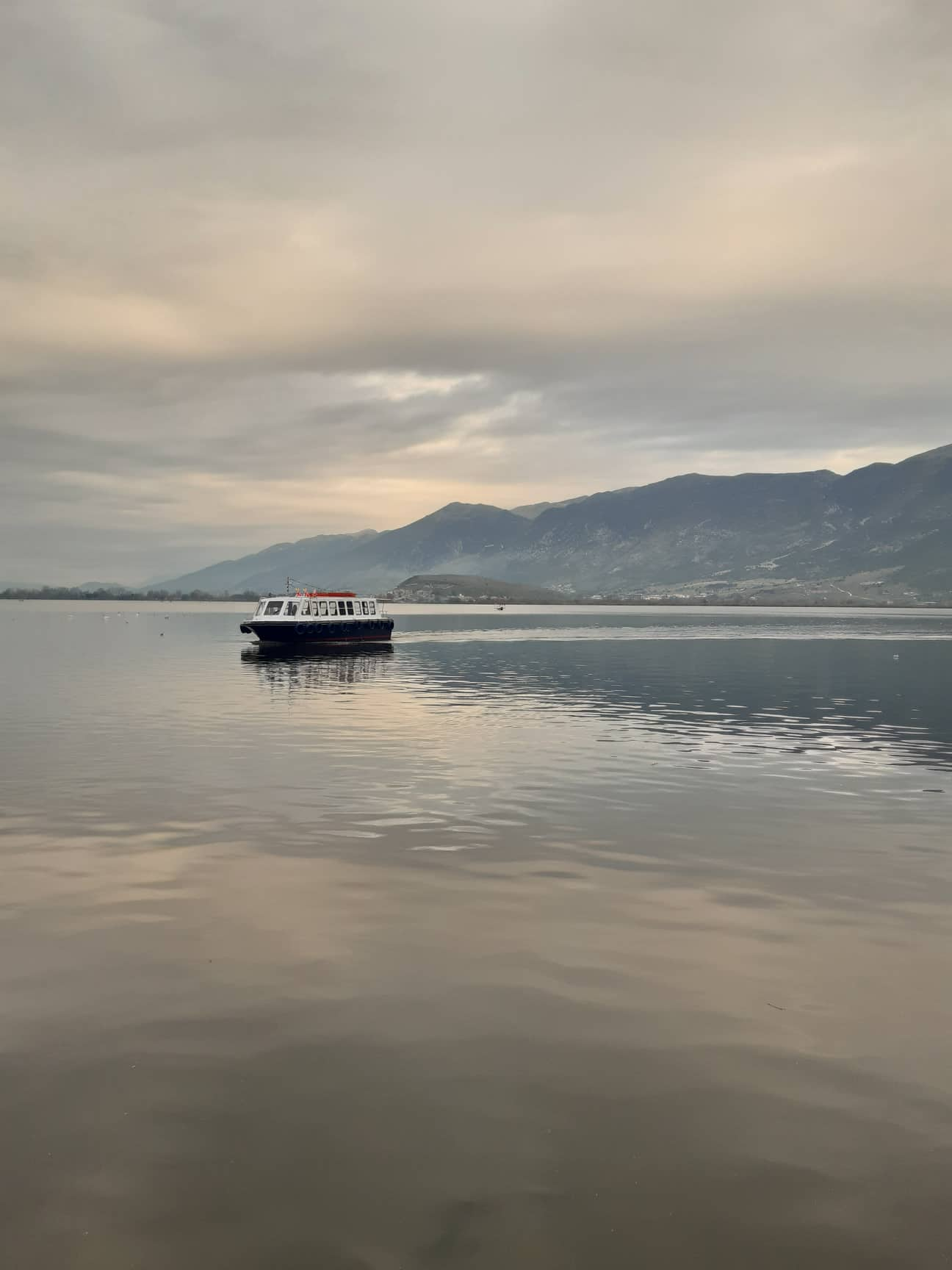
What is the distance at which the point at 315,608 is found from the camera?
4178 inches

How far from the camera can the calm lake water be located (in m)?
8.49

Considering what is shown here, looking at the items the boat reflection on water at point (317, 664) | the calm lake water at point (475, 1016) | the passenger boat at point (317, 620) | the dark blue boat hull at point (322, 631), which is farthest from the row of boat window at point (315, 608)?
the calm lake water at point (475, 1016)

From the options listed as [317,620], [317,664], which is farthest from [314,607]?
[317,664]

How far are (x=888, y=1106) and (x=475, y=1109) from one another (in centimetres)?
Answer: 455

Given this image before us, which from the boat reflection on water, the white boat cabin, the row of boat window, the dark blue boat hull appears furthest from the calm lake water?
the row of boat window

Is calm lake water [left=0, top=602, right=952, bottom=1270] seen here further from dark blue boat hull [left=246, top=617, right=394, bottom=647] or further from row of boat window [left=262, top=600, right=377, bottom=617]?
row of boat window [left=262, top=600, right=377, bottom=617]

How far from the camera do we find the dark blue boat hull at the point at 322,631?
3905 inches

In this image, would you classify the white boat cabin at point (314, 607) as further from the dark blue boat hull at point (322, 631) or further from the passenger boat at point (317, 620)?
the dark blue boat hull at point (322, 631)

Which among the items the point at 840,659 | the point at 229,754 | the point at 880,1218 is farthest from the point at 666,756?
the point at 840,659

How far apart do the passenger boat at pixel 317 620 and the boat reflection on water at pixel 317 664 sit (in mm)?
1278

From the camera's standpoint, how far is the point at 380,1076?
11.0 m

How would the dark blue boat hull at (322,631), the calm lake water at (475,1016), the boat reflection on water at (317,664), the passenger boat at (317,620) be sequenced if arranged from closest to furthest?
the calm lake water at (475,1016), the boat reflection on water at (317,664), the dark blue boat hull at (322,631), the passenger boat at (317,620)

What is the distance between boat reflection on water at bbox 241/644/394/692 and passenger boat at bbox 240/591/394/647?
4.19ft

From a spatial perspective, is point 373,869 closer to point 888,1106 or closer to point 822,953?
point 822,953
